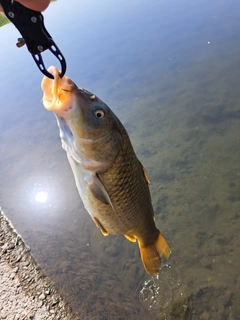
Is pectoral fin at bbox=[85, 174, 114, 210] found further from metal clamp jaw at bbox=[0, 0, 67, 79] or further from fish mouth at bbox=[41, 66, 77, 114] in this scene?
metal clamp jaw at bbox=[0, 0, 67, 79]

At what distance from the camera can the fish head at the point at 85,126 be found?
5.94 feet

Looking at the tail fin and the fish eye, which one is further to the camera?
the tail fin

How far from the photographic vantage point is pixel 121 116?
6535 mm

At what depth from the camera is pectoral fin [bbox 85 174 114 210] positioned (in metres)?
2.12

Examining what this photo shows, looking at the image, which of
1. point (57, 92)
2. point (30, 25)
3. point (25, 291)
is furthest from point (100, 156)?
point (25, 291)

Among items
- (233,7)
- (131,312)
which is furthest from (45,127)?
(233,7)

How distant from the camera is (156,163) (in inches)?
206

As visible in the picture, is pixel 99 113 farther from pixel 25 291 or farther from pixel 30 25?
pixel 25 291

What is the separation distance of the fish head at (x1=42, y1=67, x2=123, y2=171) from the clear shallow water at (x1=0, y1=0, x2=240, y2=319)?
6.71ft

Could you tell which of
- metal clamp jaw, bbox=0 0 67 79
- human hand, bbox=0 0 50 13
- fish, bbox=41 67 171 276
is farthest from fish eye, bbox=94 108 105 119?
human hand, bbox=0 0 50 13

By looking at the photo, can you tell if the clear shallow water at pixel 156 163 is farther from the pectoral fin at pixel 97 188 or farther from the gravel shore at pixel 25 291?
the pectoral fin at pixel 97 188

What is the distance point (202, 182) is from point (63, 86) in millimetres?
3436

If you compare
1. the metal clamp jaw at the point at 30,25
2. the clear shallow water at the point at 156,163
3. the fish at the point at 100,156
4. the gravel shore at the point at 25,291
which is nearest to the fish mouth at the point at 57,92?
the fish at the point at 100,156

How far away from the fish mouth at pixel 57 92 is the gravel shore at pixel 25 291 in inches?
90.8
